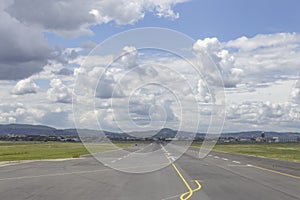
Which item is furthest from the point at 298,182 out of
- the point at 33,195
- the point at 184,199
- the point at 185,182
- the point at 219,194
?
the point at 33,195

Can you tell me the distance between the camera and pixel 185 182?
21.7 m

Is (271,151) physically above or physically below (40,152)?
above

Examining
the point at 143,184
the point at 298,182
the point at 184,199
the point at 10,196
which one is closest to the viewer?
the point at 184,199

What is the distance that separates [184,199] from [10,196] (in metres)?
6.76

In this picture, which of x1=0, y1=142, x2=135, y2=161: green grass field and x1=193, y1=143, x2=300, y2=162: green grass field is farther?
x1=193, y1=143, x2=300, y2=162: green grass field

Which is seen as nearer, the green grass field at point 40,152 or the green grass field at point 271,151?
the green grass field at point 40,152

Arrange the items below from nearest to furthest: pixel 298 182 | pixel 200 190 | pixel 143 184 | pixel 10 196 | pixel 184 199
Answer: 1. pixel 184 199
2. pixel 10 196
3. pixel 200 190
4. pixel 143 184
5. pixel 298 182

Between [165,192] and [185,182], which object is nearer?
[165,192]

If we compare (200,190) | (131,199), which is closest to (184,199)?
(131,199)

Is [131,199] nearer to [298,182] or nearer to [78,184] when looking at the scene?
[78,184]

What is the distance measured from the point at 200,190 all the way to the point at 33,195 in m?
6.96

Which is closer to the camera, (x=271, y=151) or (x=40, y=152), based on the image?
(x=40, y=152)

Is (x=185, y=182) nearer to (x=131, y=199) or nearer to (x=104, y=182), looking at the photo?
(x=104, y=182)

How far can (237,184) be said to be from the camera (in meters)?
21.0
